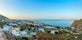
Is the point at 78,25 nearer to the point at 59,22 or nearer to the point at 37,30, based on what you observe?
the point at 59,22

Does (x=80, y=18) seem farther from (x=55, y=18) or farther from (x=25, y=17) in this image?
(x=25, y=17)

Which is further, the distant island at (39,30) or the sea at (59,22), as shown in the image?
the sea at (59,22)

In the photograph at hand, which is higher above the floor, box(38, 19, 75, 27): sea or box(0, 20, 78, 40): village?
box(38, 19, 75, 27): sea

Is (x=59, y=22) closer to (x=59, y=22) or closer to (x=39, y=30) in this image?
(x=59, y=22)

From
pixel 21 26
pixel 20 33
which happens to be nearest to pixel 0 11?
pixel 21 26

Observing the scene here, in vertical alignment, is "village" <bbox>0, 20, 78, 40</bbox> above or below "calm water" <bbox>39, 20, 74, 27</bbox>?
below

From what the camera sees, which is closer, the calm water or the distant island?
the distant island

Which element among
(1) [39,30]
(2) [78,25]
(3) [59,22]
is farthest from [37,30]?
(2) [78,25]

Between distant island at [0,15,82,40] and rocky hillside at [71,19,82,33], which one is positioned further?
rocky hillside at [71,19,82,33]

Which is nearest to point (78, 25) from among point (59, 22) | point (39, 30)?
point (59, 22)

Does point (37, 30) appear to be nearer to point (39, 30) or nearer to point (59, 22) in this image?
point (39, 30)

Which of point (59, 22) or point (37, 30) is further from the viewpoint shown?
point (59, 22)

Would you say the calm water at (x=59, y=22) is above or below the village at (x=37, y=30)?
above
